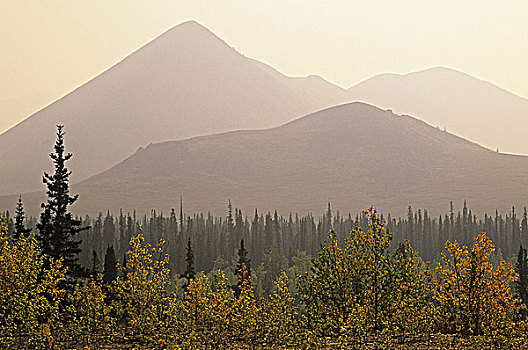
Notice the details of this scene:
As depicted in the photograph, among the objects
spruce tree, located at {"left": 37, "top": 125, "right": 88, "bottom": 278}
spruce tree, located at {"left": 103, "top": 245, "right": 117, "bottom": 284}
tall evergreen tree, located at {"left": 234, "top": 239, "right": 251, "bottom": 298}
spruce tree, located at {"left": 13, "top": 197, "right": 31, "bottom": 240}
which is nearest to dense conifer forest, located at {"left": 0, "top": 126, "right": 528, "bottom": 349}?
tall evergreen tree, located at {"left": 234, "top": 239, "right": 251, "bottom": 298}

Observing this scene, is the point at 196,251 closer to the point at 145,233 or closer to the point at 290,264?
the point at 290,264

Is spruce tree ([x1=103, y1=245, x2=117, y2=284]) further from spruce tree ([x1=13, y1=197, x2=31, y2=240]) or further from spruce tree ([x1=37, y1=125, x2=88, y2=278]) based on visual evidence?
spruce tree ([x1=37, y1=125, x2=88, y2=278])

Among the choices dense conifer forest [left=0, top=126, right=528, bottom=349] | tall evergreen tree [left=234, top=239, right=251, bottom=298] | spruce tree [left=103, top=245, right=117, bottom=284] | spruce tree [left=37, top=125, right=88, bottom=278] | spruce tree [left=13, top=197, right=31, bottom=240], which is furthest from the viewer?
spruce tree [left=103, top=245, right=117, bottom=284]

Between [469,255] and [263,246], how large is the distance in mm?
93467

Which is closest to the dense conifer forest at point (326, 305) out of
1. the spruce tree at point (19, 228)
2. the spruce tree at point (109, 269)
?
the spruce tree at point (19, 228)

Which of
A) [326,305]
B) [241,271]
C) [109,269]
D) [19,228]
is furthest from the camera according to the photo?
[109,269]

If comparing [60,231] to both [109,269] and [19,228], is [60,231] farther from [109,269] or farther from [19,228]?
[109,269]

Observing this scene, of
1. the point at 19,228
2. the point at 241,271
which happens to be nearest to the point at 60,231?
the point at 19,228

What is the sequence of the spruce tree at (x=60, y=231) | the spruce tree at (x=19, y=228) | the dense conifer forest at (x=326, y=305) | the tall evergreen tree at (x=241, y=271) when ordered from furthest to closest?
the spruce tree at (x=60, y=231) → the spruce tree at (x=19, y=228) → the tall evergreen tree at (x=241, y=271) → the dense conifer forest at (x=326, y=305)

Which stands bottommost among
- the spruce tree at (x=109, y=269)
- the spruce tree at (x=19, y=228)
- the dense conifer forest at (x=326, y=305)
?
the spruce tree at (x=109, y=269)

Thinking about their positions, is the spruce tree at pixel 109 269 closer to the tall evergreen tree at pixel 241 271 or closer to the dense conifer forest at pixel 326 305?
the tall evergreen tree at pixel 241 271

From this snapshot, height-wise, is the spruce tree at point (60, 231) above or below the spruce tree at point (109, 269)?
above

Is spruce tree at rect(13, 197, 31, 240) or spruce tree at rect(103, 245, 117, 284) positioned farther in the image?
spruce tree at rect(103, 245, 117, 284)

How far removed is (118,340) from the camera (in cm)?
2561
